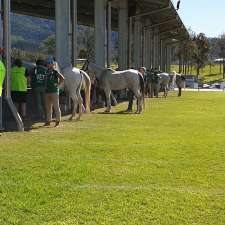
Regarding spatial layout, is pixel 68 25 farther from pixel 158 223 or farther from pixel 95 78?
pixel 158 223

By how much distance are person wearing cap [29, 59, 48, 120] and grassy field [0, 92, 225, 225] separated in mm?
2651

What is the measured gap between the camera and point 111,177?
8695 mm

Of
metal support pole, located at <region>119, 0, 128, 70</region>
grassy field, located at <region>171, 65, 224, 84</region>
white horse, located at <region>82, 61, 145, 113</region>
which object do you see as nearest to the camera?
white horse, located at <region>82, 61, 145, 113</region>

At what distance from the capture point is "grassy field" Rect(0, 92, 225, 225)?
661 cm

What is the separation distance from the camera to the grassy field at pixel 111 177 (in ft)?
21.7

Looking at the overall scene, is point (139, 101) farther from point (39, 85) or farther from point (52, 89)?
point (52, 89)

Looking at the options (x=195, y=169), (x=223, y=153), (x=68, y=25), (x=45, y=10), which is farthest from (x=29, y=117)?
(x=45, y=10)

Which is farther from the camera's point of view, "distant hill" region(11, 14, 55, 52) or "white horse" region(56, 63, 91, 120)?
"distant hill" region(11, 14, 55, 52)

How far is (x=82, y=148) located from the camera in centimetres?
1155

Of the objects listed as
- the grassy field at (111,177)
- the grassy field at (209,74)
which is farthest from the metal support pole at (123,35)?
the grassy field at (209,74)

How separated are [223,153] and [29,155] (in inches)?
143

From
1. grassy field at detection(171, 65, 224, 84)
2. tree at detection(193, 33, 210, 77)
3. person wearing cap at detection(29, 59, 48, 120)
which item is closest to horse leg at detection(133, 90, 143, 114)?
person wearing cap at detection(29, 59, 48, 120)

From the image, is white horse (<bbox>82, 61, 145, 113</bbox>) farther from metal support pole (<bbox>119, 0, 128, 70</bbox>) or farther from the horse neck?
metal support pole (<bbox>119, 0, 128, 70</bbox>)

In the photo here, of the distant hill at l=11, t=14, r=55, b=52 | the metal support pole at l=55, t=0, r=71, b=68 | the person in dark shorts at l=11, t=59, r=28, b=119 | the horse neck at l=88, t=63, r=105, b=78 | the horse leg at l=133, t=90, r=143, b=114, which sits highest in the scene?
the distant hill at l=11, t=14, r=55, b=52
